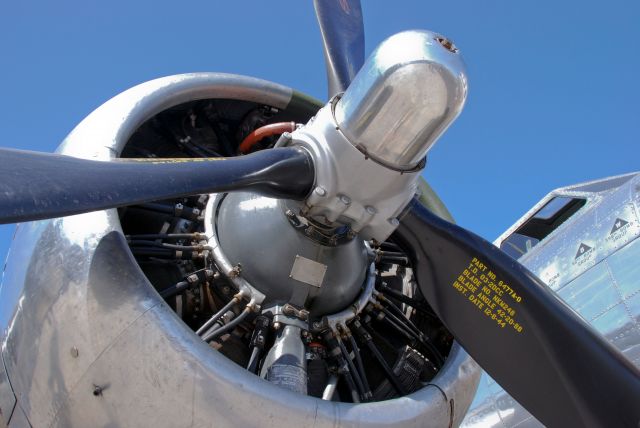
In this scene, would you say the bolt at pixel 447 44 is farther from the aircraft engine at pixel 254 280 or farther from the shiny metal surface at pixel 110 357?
the shiny metal surface at pixel 110 357

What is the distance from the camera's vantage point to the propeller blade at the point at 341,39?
5543mm

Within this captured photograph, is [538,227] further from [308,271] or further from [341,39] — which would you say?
[308,271]

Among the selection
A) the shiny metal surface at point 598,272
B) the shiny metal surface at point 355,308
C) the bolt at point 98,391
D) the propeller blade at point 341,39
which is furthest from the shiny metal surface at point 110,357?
the shiny metal surface at point 598,272

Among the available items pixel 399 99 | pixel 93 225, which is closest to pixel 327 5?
pixel 399 99

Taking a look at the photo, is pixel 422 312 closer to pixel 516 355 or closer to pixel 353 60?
pixel 516 355

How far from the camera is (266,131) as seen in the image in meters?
5.87

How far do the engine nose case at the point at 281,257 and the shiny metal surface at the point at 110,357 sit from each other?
3.14ft

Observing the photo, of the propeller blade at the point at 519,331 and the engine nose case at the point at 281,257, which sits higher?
the propeller blade at the point at 519,331

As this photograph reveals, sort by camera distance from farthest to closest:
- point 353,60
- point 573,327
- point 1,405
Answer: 1. point 353,60
2. point 573,327
3. point 1,405

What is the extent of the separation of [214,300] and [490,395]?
12.7ft

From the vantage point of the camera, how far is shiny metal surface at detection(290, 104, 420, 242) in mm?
4352

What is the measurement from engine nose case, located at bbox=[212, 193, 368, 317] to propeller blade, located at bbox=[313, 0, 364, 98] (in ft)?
3.54

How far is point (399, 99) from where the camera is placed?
4090 millimetres

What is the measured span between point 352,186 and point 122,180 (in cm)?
133
